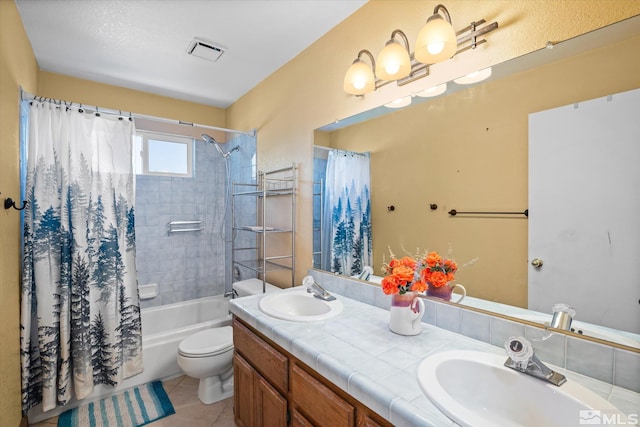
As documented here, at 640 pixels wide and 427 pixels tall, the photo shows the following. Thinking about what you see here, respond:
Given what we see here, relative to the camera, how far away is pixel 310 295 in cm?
A: 171

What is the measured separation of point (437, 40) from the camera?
1154 millimetres

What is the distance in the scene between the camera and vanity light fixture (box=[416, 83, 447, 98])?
1280 mm

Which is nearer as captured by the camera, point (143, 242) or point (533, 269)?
point (533, 269)

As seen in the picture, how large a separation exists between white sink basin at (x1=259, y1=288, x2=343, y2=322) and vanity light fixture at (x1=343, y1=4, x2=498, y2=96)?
1174mm

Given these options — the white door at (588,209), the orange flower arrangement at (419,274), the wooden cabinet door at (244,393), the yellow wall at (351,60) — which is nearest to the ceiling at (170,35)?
the yellow wall at (351,60)

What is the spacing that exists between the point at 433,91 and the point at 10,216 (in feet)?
7.43

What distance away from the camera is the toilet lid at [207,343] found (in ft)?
6.53

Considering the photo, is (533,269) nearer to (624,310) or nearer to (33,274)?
(624,310)

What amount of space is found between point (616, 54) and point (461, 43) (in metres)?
0.50

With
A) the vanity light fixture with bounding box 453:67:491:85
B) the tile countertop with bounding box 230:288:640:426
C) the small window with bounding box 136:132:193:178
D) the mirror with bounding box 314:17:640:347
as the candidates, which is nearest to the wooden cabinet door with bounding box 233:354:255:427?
the tile countertop with bounding box 230:288:640:426

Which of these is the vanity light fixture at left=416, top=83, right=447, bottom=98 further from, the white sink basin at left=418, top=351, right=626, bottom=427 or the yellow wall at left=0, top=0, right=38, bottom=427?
the yellow wall at left=0, top=0, right=38, bottom=427

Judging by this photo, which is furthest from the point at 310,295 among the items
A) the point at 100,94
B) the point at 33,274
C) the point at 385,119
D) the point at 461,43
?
the point at 100,94

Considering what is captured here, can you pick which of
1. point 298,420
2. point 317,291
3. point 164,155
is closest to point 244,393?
point 298,420

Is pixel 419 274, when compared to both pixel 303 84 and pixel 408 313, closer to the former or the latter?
pixel 408 313
